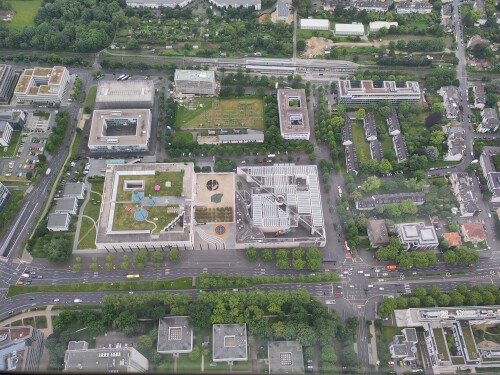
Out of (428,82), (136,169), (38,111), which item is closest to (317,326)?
(136,169)


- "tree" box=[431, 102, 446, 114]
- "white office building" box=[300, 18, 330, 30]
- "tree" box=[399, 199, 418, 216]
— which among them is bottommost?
"tree" box=[399, 199, 418, 216]

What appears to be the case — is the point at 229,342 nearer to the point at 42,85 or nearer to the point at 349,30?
the point at 42,85

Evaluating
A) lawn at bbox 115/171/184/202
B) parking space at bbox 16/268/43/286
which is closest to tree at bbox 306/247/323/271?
lawn at bbox 115/171/184/202

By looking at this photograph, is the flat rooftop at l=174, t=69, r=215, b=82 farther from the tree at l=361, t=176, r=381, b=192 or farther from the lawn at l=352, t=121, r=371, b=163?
the tree at l=361, t=176, r=381, b=192

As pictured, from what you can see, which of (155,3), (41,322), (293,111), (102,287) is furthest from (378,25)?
(41,322)

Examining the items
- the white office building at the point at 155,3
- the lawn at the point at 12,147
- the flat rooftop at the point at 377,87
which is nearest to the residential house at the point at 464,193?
the flat rooftop at the point at 377,87

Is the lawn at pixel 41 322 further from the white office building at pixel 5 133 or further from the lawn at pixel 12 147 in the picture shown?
the white office building at pixel 5 133
